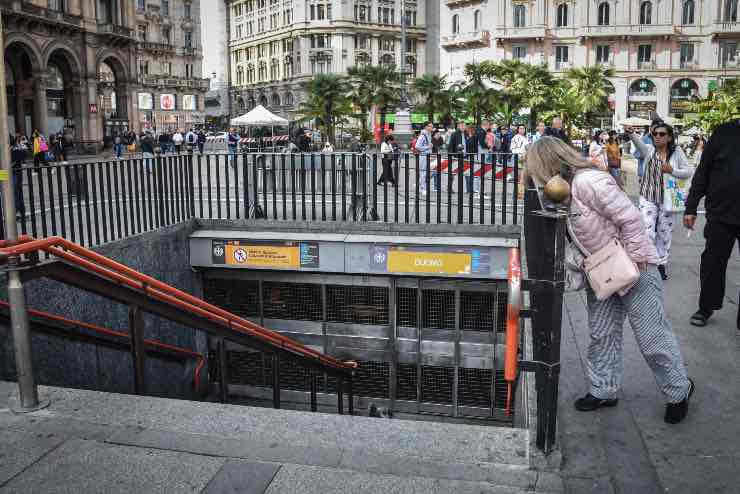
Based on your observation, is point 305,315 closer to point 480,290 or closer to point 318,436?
point 480,290

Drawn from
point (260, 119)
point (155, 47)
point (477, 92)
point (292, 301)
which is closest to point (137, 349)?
point (292, 301)

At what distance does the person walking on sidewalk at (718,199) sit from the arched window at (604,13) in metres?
72.7

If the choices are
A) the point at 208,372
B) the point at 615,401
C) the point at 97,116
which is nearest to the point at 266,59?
the point at 97,116

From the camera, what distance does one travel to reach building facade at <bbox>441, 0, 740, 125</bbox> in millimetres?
68625

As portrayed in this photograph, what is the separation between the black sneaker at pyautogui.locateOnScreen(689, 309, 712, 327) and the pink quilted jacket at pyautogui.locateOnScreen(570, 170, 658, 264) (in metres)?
2.65

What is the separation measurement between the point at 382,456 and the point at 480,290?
7.41 meters

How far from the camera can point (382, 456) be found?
3.70 meters

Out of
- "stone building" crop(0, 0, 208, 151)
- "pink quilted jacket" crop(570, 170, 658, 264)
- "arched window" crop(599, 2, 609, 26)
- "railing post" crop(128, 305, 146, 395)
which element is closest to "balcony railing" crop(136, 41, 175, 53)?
"stone building" crop(0, 0, 208, 151)

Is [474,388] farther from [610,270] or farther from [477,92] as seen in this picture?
[477,92]

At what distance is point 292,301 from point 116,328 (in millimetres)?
3659

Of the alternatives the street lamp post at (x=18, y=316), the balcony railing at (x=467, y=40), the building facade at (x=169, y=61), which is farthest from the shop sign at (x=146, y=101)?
the street lamp post at (x=18, y=316)

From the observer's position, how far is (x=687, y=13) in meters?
69.2

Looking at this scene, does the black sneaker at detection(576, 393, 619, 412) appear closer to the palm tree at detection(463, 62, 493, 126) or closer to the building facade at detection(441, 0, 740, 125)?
the palm tree at detection(463, 62, 493, 126)

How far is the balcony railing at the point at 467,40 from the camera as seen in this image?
76.0 m
